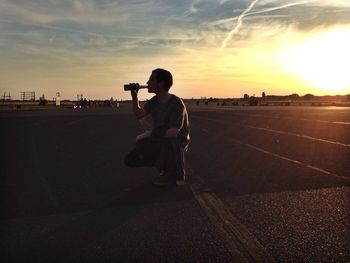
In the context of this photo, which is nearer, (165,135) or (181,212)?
(181,212)

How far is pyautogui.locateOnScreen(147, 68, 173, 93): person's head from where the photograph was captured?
283 inches

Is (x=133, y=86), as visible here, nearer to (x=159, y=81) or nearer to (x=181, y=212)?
(x=159, y=81)

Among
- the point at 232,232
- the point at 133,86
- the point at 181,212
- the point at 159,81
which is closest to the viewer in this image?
the point at 232,232

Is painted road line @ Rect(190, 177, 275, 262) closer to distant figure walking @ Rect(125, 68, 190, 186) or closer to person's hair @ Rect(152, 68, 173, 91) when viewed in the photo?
distant figure walking @ Rect(125, 68, 190, 186)

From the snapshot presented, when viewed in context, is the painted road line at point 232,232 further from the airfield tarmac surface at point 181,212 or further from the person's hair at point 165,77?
the person's hair at point 165,77

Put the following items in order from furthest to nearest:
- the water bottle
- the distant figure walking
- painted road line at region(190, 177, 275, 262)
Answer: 1. the distant figure walking
2. the water bottle
3. painted road line at region(190, 177, 275, 262)

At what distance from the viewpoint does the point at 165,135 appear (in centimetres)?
713

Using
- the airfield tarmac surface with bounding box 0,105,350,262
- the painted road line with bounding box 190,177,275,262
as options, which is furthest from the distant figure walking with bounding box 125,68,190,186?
the painted road line with bounding box 190,177,275,262

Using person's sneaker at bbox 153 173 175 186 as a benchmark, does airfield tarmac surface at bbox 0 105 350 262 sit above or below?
below

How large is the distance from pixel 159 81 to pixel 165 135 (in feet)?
2.81

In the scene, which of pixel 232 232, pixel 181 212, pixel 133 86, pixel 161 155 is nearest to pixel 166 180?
pixel 161 155

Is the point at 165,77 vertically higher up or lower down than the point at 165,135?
higher up

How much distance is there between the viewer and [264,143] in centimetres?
1428

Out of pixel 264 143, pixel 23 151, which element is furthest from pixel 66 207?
pixel 264 143
